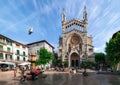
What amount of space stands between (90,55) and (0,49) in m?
41.4

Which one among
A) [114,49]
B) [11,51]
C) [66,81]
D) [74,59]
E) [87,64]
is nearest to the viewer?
[66,81]

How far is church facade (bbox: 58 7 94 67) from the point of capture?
7925 cm

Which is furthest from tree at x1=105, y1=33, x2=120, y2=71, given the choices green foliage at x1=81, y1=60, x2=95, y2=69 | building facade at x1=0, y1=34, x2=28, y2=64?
green foliage at x1=81, y1=60, x2=95, y2=69

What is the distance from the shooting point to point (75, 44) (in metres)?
82.8

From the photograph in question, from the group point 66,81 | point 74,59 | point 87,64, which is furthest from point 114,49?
point 74,59

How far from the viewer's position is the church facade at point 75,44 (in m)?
79.2

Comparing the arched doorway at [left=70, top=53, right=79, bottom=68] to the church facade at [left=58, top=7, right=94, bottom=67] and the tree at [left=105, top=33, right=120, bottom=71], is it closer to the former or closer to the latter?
the church facade at [left=58, top=7, right=94, bottom=67]

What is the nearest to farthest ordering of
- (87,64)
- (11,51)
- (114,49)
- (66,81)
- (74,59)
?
(66,81), (114,49), (11,51), (87,64), (74,59)

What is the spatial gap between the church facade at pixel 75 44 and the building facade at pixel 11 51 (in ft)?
63.4

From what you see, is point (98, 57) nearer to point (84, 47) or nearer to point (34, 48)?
point (84, 47)

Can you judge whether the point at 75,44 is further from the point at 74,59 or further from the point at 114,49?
the point at 114,49

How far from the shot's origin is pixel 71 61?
3219 inches

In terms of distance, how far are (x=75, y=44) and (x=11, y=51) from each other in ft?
109

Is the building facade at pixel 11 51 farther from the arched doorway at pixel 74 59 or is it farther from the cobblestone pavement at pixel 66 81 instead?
the cobblestone pavement at pixel 66 81
